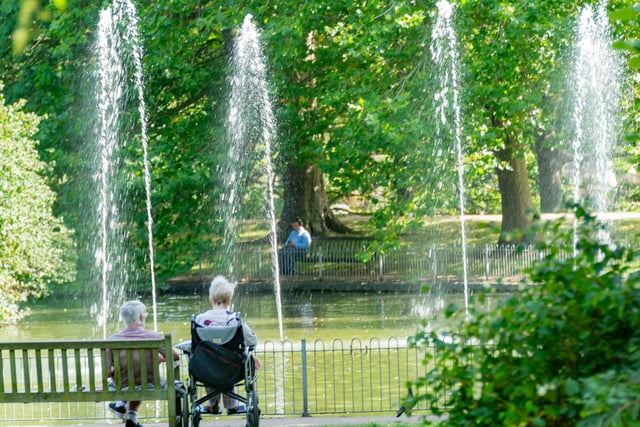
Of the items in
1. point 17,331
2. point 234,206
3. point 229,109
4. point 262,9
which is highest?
point 262,9

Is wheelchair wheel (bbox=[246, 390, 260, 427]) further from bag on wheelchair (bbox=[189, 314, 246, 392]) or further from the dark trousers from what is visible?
the dark trousers

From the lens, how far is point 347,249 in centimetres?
2953

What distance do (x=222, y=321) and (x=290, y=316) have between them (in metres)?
14.0

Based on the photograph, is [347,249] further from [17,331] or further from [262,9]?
[17,331]

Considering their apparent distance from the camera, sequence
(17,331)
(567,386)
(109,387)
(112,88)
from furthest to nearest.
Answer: (112,88), (17,331), (109,387), (567,386)

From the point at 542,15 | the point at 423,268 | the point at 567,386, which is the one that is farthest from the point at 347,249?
the point at 567,386

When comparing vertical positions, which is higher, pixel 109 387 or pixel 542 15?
pixel 542 15

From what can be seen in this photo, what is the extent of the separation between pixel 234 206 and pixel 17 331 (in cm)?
836

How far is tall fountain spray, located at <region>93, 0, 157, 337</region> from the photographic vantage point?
24.7 meters

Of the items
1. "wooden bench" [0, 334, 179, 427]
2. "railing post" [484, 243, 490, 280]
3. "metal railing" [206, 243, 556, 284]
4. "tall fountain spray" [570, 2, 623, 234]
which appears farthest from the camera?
"metal railing" [206, 243, 556, 284]

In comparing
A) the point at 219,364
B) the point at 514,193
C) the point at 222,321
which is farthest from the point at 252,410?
the point at 514,193

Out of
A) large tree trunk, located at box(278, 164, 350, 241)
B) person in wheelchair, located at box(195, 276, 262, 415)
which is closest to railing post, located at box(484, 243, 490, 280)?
large tree trunk, located at box(278, 164, 350, 241)

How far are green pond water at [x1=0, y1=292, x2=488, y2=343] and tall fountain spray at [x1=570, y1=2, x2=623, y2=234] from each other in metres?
4.32

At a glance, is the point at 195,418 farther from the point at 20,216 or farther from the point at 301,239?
the point at 301,239
